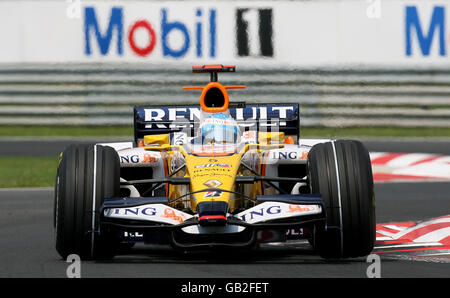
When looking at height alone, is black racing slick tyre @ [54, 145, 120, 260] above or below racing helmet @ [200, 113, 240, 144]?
below

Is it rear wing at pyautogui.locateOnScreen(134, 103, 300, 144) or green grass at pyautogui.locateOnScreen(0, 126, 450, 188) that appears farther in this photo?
green grass at pyautogui.locateOnScreen(0, 126, 450, 188)

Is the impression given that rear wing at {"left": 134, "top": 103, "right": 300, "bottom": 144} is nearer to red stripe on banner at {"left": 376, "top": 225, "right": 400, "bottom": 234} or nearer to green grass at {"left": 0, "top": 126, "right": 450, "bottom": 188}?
red stripe on banner at {"left": 376, "top": 225, "right": 400, "bottom": 234}

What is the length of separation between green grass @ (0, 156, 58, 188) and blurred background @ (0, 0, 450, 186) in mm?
3141

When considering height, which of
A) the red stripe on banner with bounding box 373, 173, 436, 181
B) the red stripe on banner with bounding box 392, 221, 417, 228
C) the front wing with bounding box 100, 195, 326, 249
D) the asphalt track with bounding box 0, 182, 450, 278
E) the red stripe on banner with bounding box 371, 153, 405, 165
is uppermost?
the front wing with bounding box 100, 195, 326, 249

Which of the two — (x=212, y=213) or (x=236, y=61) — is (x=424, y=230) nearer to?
(x=212, y=213)

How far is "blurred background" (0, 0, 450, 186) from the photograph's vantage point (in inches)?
842

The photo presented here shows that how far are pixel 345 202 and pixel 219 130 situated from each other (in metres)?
1.64

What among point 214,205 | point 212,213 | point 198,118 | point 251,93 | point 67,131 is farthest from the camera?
point 67,131

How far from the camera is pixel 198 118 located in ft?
35.2

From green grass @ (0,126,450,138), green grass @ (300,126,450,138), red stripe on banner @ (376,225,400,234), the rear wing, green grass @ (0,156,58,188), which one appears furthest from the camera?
green grass @ (0,126,450,138)

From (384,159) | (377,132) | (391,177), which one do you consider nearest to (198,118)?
(391,177)

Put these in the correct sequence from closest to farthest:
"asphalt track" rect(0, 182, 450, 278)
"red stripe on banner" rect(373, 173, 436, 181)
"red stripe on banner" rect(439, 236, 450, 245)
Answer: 1. "asphalt track" rect(0, 182, 450, 278)
2. "red stripe on banner" rect(439, 236, 450, 245)
3. "red stripe on banner" rect(373, 173, 436, 181)

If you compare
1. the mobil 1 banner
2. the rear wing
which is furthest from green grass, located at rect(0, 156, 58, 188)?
the rear wing
